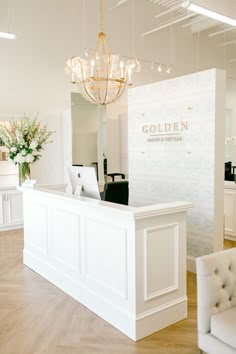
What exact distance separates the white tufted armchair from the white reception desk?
0.63 meters

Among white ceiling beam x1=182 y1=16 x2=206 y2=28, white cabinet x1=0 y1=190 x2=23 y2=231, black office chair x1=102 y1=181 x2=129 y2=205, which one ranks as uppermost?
white ceiling beam x1=182 y1=16 x2=206 y2=28

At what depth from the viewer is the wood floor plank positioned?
9.09ft

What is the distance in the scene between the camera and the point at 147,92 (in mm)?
5066

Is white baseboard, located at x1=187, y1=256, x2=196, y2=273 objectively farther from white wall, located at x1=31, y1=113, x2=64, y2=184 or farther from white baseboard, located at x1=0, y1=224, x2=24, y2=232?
white wall, located at x1=31, y1=113, x2=64, y2=184

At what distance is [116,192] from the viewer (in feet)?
18.2

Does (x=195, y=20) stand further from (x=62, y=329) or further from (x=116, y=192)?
(x=62, y=329)

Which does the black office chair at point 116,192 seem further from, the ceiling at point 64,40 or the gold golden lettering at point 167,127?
the ceiling at point 64,40

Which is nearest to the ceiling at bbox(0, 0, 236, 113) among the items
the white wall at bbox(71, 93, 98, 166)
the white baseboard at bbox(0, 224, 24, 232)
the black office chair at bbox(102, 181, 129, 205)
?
the white wall at bbox(71, 93, 98, 166)

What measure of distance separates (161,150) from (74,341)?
289 centimetres

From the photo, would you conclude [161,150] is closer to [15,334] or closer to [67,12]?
[15,334]

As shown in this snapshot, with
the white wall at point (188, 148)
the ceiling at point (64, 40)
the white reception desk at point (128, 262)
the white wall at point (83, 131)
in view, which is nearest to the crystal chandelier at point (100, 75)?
the white wall at point (188, 148)


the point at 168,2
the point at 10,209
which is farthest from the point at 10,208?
the point at 168,2

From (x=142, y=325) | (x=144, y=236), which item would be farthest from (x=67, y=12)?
(x=142, y=325)

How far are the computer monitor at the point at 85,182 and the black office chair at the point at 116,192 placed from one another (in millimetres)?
1245
